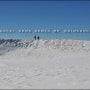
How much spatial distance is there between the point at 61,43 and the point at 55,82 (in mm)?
24649

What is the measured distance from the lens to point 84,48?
2912cm

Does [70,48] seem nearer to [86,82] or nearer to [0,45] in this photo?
[0,45]

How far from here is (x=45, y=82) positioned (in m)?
6.60

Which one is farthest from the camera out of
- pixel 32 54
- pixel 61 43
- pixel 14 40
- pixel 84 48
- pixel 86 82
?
pixel 14 40

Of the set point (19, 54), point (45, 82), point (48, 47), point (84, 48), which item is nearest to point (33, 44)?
point (48, 47)

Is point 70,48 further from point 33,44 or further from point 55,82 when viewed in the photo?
point 55,82

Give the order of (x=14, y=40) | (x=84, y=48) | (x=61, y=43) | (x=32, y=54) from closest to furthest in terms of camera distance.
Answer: (x=32, y=54), (x=84, y=48), (x=61, y=43), (x=14, y=40)

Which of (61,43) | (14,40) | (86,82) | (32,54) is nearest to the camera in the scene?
(86,82)

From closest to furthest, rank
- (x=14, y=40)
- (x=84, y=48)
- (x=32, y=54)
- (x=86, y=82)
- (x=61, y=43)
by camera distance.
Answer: (x=86, y=82) → (x=32, y=54) → (x=84, y=48) → (x=61, y=43) → (x=14, y=40)

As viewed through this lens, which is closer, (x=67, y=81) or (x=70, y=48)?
(x=67, y=81)

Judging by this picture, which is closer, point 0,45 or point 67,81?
point 67,81

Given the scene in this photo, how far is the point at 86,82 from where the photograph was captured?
6.27 metres

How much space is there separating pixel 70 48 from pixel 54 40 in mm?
3650

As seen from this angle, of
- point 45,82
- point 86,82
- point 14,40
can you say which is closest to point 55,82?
point 45,82
